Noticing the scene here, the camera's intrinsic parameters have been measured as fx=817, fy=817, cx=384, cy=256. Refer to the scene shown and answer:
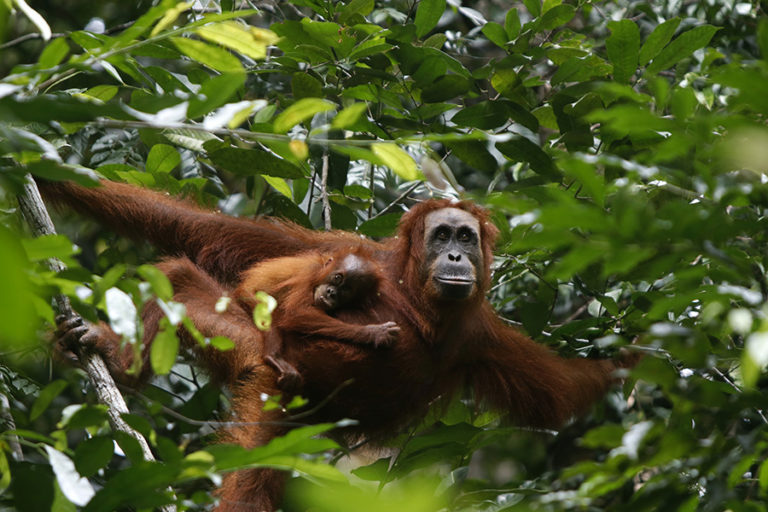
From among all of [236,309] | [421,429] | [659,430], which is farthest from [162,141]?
[659,430]

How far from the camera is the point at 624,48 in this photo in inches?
159

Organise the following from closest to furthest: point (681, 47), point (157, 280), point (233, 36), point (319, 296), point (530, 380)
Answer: point (157, 280), point (233, 36), point (681, 47), point (319, 296), point (530, 380)

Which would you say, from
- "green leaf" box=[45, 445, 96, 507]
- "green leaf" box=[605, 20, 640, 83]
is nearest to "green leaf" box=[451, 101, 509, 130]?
"green leaf" box=[605, 20, 640, 83]

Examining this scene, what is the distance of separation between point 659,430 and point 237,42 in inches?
62.0

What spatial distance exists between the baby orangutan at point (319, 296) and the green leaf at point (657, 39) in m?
1.85

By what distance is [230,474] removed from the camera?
446 cm

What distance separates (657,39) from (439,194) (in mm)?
1570

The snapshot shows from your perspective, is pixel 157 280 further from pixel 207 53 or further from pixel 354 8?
pixel 354 8

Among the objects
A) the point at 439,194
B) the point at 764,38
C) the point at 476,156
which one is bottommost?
the point at 439,194

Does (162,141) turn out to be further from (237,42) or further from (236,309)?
(237,42)

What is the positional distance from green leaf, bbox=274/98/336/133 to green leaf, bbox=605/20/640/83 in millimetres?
2136

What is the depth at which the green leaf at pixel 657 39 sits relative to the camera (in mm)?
4066

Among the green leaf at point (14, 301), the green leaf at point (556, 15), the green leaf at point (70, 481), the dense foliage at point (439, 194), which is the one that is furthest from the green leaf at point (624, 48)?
the green leaf at point (14, 301)

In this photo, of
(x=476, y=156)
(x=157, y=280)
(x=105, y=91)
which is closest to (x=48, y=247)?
(x=157, y=280)
